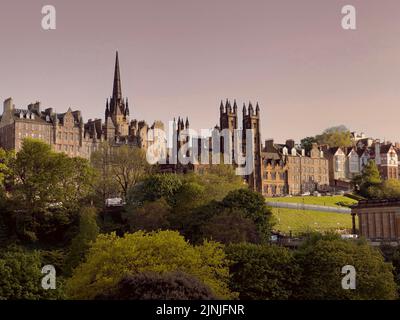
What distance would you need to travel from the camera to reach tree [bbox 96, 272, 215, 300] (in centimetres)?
2881

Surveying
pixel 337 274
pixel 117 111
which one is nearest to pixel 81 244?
pixel 337 274

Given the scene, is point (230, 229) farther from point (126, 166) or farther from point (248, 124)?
point (248, 124)

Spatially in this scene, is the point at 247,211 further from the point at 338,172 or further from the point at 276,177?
the point at 338,172

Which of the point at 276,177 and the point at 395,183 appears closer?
the point at 395,183

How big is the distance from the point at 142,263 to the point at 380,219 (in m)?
40.8

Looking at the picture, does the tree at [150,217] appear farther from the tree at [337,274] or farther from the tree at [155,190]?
the tree at [337,274]

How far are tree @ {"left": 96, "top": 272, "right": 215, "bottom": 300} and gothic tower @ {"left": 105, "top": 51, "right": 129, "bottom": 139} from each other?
110827 mm

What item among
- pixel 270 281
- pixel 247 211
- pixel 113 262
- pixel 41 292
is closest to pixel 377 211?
pixel 247 211

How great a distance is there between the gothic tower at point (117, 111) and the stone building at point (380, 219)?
75.5m

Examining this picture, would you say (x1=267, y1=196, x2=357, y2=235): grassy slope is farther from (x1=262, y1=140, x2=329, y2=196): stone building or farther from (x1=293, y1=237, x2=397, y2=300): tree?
(x1=262, y1=140, x2=329, y2=196): stone building

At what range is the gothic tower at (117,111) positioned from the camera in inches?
5644

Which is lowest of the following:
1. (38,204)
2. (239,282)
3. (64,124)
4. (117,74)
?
(239,282)
